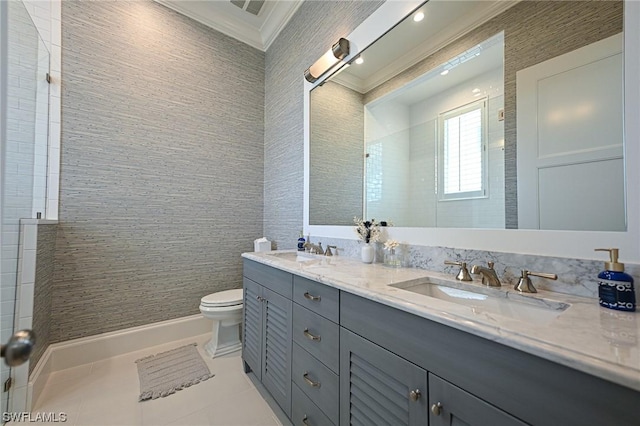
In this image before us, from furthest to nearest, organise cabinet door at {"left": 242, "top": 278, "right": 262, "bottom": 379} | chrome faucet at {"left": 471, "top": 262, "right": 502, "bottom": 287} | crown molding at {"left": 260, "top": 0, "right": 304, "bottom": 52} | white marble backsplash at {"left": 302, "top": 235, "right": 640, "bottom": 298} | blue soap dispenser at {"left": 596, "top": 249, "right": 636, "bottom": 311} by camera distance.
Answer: crown molding at {"left": 260, "top": 0, "right": 304, "bottom": 52} < cabinet door at {"left": 242, "top": 278, "right": 262, "bottom": 379} < chrome faucet at {"left": 471, "top": 262, "right": 502, "bottom": 287} < white marble backsplash at {"left": 302, "top": 235, "right": 640, "bottom": 298} < blue soap dispenser at {"left": 596, "top": 249, "right": 636, "bottom": 311}

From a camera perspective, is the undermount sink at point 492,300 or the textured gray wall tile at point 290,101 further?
the textured gray wall tile at point 290,101

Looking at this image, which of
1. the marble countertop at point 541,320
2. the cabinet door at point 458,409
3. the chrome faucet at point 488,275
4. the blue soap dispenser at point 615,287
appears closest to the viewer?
the marble countertop at point 541,320

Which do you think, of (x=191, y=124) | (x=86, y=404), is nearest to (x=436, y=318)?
(x=86, y=404)

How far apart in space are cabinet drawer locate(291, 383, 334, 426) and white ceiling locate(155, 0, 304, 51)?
2.88m

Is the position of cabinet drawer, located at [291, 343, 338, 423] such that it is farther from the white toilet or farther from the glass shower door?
the glass shower door

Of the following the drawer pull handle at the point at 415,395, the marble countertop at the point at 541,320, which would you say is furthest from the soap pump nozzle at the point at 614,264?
the drawer pull handle at the point at 415,395

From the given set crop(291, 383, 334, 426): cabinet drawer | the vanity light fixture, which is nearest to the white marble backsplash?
crop(291, 383, 334, 426): cabinet drawer

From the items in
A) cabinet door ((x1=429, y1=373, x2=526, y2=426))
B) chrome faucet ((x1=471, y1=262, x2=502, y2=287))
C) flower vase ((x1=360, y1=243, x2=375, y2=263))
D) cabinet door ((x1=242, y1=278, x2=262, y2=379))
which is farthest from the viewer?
cabinet door ((x1=242, y1=278, x2=262, y2=379))

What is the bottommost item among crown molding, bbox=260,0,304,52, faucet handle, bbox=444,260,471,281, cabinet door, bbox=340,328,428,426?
cabinet door, bbox=340,328,428,426

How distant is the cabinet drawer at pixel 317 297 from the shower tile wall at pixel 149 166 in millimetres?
1571

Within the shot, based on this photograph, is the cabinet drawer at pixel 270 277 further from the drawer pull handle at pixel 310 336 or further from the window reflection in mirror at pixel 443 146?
the window reflection in mirror at pixel 443 146

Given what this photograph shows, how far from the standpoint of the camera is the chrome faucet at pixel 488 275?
935 mm

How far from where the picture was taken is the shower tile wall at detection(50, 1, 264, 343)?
1904 mm

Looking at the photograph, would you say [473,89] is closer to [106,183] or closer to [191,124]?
[191,124]
